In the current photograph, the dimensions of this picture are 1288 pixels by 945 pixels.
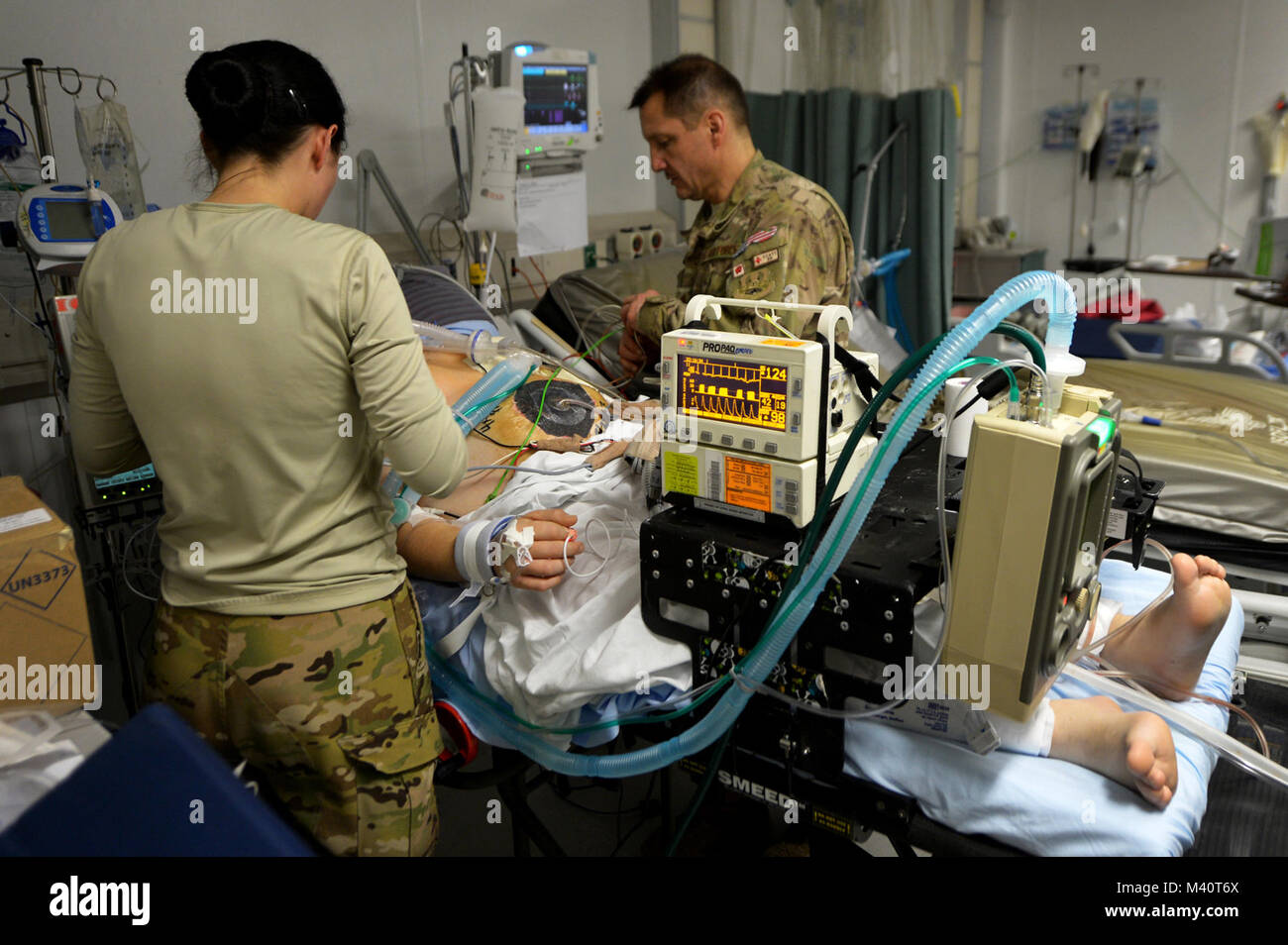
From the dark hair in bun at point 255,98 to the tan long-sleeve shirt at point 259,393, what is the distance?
0.31ft

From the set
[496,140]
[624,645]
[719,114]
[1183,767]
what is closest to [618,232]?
[496,140]

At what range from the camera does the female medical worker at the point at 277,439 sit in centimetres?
117

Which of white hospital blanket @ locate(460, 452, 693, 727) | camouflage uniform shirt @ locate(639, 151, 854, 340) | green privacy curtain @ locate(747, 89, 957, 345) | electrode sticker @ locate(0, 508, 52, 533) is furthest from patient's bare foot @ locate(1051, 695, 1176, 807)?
green privacy curtain @ locate(747, 89, 957, 345)

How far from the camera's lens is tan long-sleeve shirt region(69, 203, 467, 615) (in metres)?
1.16

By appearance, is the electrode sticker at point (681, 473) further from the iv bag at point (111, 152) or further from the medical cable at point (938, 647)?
the iv bag at point (111, 152)

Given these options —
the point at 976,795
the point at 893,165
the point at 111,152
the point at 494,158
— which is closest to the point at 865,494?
the point at 976,795

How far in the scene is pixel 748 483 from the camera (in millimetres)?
1307

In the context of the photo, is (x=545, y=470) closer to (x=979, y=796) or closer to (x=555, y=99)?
(x=979, y=796)

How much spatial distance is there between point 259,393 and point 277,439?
0.07m

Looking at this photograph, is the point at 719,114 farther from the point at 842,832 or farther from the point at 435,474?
the point at 842,832

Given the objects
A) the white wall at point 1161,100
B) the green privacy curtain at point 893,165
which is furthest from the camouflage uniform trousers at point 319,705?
the white wall at point 1161,100

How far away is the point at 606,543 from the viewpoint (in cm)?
167

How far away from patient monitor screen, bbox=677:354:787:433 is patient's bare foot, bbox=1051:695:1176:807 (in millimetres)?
581
